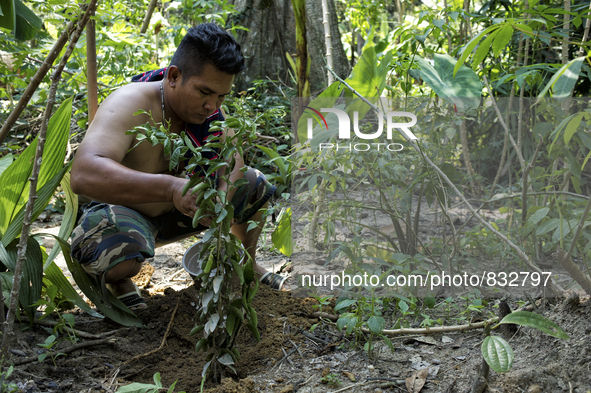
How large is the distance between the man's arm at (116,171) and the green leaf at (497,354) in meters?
0.77

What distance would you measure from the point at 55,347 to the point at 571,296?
55.9 inches

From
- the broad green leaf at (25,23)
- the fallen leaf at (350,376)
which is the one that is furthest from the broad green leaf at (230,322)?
the broad green leaf at (25,23)

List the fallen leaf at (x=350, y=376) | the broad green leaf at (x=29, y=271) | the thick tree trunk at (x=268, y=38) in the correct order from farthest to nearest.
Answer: the thick tree trunk at (x=268, y=38) < the broad green leaf at (x=29, y=271) < the fallen leaf at (x=350, y=376)

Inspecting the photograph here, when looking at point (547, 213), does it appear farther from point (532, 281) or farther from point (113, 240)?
point (113, 240)

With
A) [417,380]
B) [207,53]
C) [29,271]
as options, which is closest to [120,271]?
[29,271]

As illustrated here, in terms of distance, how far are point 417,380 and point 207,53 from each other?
3.94ft

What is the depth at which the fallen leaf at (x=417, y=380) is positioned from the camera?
1.09 m

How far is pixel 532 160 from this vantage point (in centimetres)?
126

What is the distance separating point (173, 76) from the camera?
5.35ft

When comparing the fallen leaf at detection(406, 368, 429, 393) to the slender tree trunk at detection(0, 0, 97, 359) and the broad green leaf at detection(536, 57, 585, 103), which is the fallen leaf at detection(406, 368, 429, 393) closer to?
the broad green leaf at detection(536, 57, 585, 103)

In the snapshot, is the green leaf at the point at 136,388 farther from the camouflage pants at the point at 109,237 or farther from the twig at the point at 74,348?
the camouflage pants at the point at 109,237

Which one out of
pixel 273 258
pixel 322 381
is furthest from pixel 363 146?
pixel 273 258

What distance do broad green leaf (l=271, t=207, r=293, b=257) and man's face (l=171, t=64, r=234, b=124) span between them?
0.48 metres

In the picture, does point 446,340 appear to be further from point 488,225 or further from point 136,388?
point 136,388
